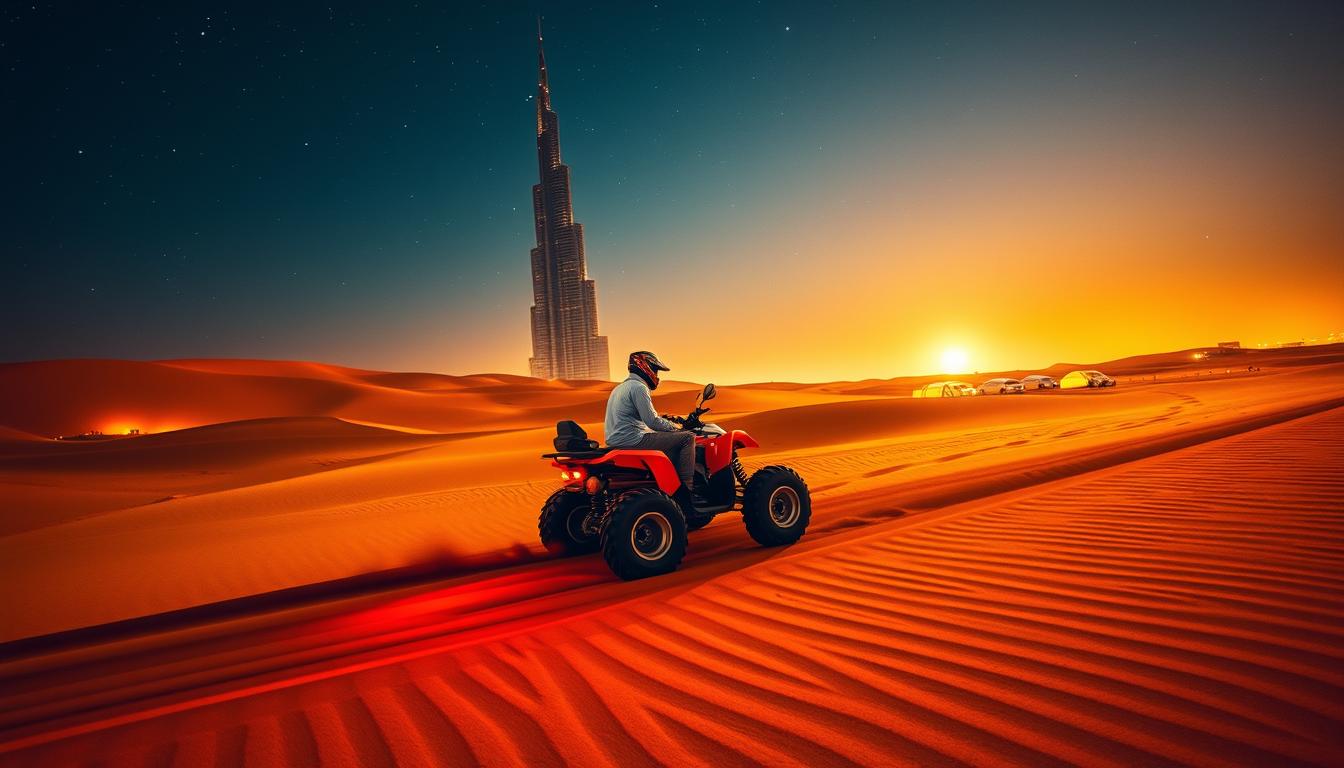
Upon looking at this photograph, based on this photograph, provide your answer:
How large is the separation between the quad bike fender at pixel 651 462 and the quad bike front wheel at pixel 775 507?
2.62 ft

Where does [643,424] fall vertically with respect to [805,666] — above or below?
above

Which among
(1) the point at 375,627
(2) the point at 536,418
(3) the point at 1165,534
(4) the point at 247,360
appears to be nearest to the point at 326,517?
(1) the point at 375,627

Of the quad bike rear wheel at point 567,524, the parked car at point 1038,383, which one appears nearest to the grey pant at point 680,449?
the quad bike rear wheel at point 567,524

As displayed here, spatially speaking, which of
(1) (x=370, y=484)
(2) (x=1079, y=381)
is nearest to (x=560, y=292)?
(2) (x=1079, y=381)

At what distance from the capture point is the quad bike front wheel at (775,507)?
17.6ft

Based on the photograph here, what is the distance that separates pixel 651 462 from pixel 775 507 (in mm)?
1386

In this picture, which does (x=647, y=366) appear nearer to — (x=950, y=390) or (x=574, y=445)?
(x=574, y=445)

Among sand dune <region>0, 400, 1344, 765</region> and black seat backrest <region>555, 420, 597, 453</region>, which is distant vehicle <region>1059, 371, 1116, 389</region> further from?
black seat backrest <region>555, 420, 597, 453</region>

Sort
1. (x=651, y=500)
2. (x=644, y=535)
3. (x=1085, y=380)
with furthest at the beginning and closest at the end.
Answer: (x=1085, y=380)
(x=644, y=535)
(x=651, y=500)

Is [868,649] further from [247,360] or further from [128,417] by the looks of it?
[247,360]

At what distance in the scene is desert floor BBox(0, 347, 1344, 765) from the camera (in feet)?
7.23

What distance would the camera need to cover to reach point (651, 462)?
4945 mm

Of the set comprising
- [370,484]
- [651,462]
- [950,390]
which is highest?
[950,390]

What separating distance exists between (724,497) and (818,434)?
15138 millimetres
